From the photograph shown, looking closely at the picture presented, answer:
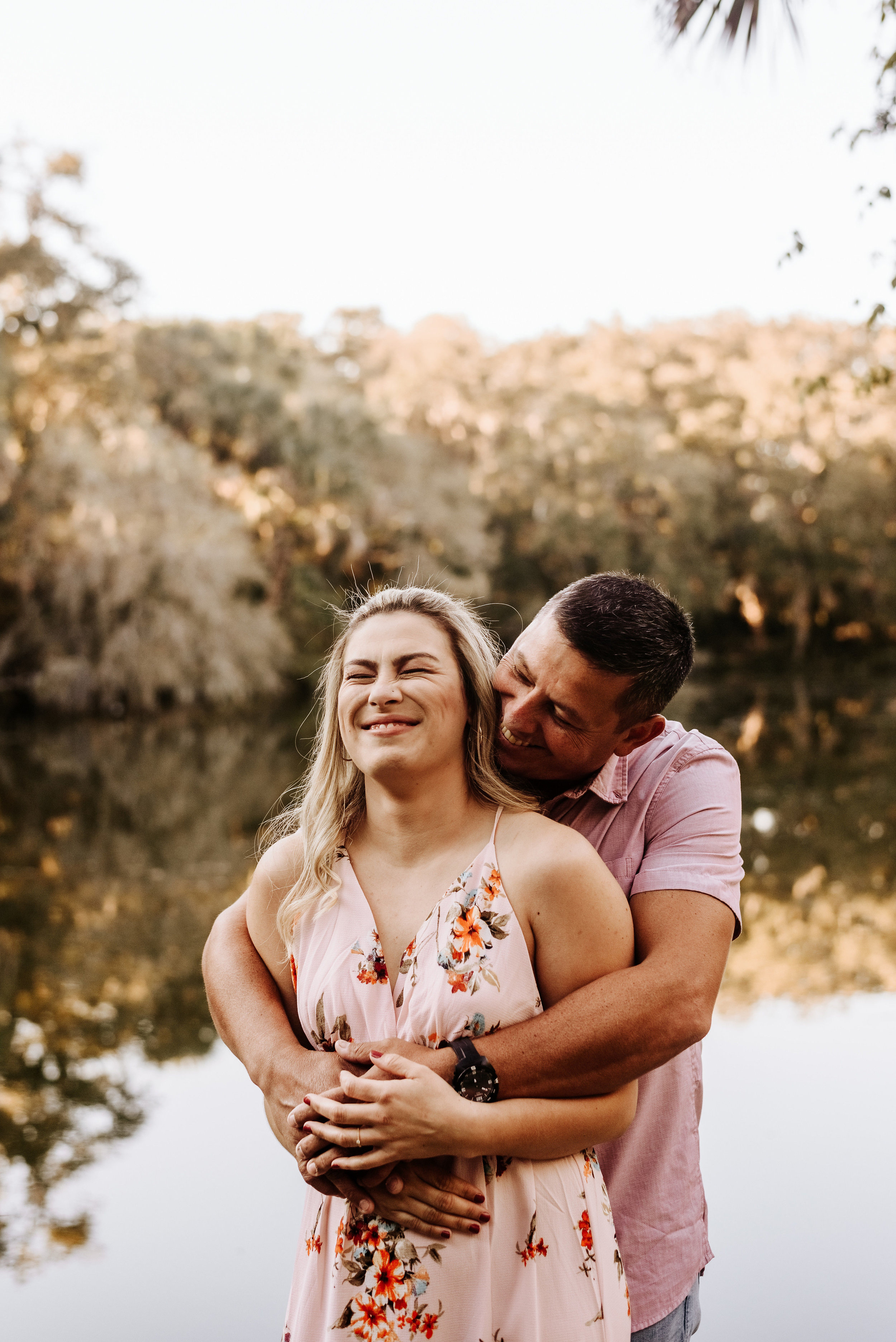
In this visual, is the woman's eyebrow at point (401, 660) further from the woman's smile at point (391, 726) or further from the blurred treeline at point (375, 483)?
the blurred treeline at point (375, 483)

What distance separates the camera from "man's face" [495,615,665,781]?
187cm

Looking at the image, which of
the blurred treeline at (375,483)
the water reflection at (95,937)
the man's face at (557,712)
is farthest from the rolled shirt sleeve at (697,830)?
the blurred treeline at (375,483)

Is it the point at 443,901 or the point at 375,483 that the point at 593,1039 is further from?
the point at 375,483

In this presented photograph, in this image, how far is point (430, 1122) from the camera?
156 centimetres

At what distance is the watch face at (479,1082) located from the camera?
1604mm

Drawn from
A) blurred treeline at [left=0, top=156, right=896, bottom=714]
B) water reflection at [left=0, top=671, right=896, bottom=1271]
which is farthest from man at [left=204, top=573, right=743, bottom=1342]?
blurred treeline at [left=0, top=156, right=896, bottom=714]

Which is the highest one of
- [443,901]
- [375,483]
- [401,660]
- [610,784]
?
[375,483]

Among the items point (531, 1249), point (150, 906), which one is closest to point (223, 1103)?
point (150, 906)

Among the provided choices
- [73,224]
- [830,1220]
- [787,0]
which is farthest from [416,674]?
[73,224]

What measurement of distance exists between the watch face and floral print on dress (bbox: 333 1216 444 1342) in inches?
9.4

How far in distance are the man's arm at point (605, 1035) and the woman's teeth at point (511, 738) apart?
0.41 m

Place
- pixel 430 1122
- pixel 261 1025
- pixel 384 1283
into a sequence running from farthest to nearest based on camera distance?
pixel 261 1025, pixel 384 1283, pixel 430 1122

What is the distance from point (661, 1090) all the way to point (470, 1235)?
1.33 feet

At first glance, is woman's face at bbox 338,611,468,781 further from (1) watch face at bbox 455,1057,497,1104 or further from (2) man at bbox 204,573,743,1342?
(1) watch face at bbox 455,1057,497,1104
